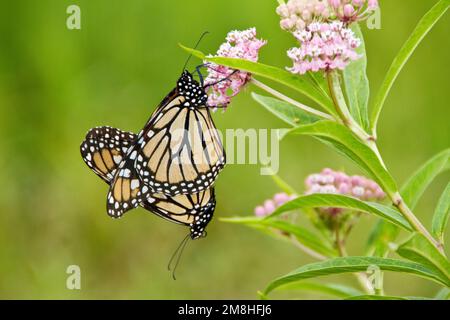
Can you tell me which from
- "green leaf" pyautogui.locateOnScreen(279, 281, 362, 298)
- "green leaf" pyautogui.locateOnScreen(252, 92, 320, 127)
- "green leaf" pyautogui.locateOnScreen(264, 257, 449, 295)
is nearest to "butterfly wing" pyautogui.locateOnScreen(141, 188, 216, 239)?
"green leaf" pyautogui.locateOnScreen(279, 281, 362, 298)

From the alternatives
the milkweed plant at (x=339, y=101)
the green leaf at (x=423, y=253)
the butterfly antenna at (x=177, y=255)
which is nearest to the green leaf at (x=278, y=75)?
the milkweed plant at (x=339, y=101)

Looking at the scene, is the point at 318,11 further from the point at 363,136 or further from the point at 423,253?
the point at 423,253

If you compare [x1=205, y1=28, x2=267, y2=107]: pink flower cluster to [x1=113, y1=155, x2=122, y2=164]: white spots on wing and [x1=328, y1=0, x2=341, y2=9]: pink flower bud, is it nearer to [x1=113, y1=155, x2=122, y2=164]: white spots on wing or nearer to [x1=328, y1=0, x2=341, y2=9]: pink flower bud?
[x1=328, y1=0, x2=341, y2=9]: pink flower bud

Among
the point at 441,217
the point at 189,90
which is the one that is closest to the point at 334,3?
the point at 441,217

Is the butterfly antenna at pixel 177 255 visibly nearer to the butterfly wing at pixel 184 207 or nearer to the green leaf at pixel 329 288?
the butterfly wing at pixel 184 207

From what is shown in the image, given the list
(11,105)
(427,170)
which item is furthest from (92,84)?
(427,170)
